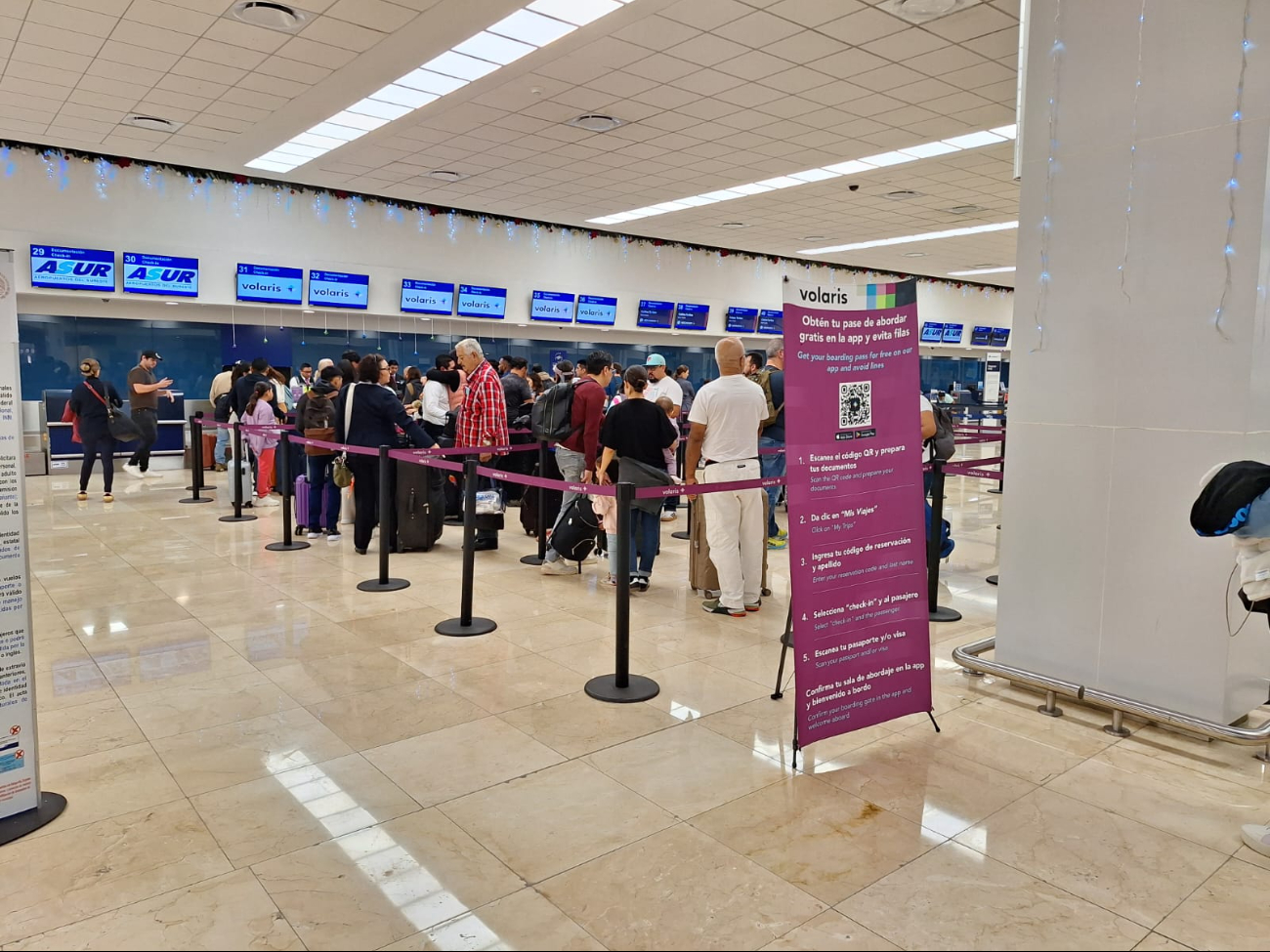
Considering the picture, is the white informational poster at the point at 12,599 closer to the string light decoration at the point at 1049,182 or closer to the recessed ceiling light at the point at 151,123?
the string light decoration at the point at 1049,182

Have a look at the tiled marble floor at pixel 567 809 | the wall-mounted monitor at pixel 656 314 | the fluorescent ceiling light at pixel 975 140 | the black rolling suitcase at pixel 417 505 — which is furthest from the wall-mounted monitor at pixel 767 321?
the tiled marble floor at pixel 567 809

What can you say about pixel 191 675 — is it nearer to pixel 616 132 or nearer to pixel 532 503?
pixel 532 503

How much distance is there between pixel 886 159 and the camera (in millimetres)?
9898

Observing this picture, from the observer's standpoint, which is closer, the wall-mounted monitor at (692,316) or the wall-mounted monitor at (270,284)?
the wall-mounted monitor at (270,284)

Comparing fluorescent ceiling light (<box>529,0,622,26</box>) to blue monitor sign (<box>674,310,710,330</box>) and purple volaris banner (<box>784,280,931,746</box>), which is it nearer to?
purple volaris banner (<box>784,280,931,746</box>)

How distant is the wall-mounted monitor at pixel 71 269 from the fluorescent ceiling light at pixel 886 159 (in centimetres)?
948

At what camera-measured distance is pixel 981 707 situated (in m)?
3.84

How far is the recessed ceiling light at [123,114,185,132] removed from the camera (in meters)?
8.75

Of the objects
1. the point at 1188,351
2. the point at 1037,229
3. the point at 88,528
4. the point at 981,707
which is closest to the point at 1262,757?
the point at 981,707

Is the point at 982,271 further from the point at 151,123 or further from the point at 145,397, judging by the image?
the point at 145,397

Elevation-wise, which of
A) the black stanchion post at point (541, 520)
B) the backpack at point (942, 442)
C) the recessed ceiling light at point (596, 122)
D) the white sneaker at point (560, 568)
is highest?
the recessed ceiling light at point (596, 122)

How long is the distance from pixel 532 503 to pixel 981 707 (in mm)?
4532

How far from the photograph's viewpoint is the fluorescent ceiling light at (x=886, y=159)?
9.71 meters

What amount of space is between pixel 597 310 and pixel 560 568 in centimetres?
1001
